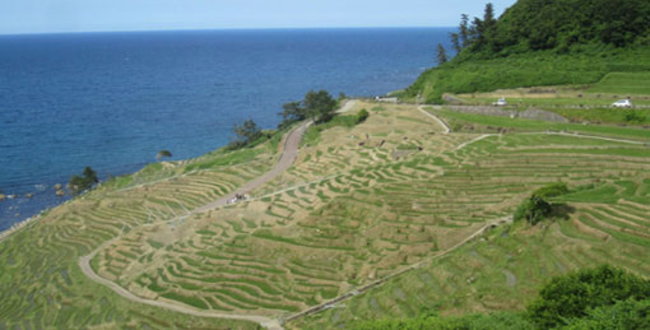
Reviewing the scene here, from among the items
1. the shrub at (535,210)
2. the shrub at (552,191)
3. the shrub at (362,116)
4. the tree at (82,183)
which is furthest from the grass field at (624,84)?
the tree at (82,183)

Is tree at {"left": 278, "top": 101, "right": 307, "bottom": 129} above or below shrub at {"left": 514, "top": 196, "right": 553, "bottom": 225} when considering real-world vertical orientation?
below

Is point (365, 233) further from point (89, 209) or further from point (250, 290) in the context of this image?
point (89, 209)

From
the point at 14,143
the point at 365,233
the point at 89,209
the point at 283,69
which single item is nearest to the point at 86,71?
the point at 283,69

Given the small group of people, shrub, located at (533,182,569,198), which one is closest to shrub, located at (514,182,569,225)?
shrub, located at (533,182,569,198)

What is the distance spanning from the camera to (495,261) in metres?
26.7

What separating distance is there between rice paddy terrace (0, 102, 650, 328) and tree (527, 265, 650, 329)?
12.3ft

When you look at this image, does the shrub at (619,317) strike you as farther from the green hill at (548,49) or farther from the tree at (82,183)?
the tree at (82,183)

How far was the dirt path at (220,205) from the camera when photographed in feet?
90.9

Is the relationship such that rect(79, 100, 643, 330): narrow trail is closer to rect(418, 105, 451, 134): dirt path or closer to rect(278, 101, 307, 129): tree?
rect(418, 105, 451, 134): dirt path

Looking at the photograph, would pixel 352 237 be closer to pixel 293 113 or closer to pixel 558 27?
pixel 293 113

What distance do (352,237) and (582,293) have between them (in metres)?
17.4

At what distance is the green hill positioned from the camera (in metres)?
66.4

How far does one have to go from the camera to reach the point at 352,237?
112 ft

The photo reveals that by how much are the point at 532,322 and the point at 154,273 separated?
2523cm
